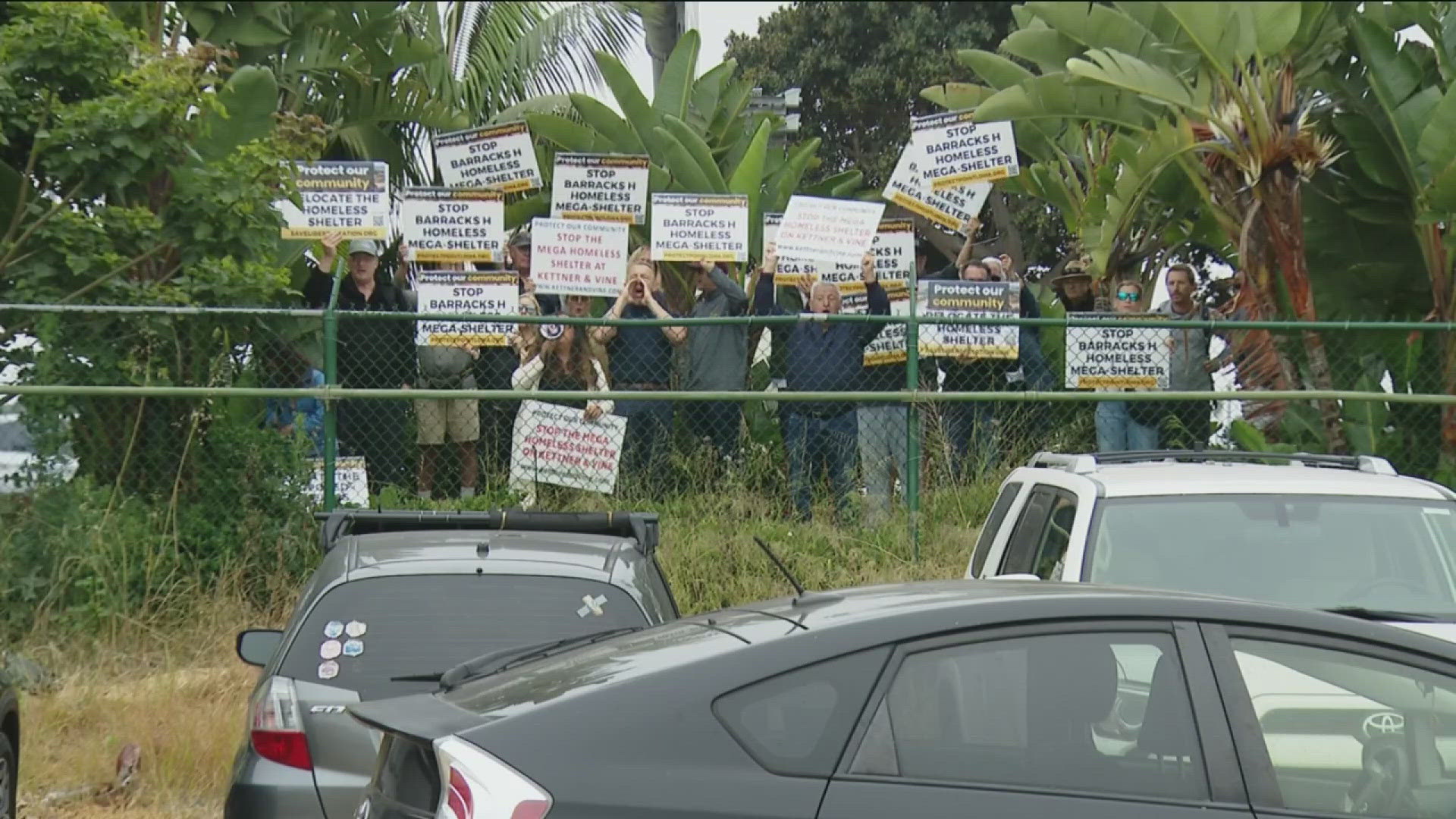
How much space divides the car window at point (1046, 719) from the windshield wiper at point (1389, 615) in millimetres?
3014

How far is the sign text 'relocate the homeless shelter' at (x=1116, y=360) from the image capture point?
11.5m

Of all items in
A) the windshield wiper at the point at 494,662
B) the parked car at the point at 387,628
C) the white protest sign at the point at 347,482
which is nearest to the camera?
the windshield wiper at the point at 494,662

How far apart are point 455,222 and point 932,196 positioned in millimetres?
3597

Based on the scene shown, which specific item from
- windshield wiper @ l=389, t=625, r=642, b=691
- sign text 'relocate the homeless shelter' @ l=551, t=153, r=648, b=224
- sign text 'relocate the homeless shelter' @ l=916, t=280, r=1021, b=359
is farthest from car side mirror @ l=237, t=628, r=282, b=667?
sign text 'relocate the homeless shelter' @ l=551, t=153, r=648, b=224

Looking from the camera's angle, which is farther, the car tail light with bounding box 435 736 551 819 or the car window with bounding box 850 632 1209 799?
the car window with bounding box 850 632 1209 799

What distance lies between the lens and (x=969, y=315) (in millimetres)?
11711

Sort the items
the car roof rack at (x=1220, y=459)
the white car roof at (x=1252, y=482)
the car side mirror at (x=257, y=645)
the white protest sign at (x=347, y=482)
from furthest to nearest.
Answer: the white protest sign at (x=347, y=482) → the car roof rack at (x=1220, y=459) → the white car roof at (x=1252, y=482) → the car side mirror at (x=257, y=645)

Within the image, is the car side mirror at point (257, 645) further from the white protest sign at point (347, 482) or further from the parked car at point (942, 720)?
the white protest sign at point (347, 482)

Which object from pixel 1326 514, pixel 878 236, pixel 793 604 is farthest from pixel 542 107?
pixel 793 604

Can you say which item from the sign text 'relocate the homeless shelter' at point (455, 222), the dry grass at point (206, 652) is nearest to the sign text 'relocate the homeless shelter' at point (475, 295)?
the sign text 'relocate the homeless shelter' at point (455, 222)

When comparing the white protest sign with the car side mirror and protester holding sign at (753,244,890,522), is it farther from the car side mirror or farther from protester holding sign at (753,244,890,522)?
the car side mirror

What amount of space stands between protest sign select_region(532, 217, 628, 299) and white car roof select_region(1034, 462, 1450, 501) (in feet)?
16.9

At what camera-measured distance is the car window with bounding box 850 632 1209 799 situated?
387cm

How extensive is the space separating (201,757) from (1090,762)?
585cm
